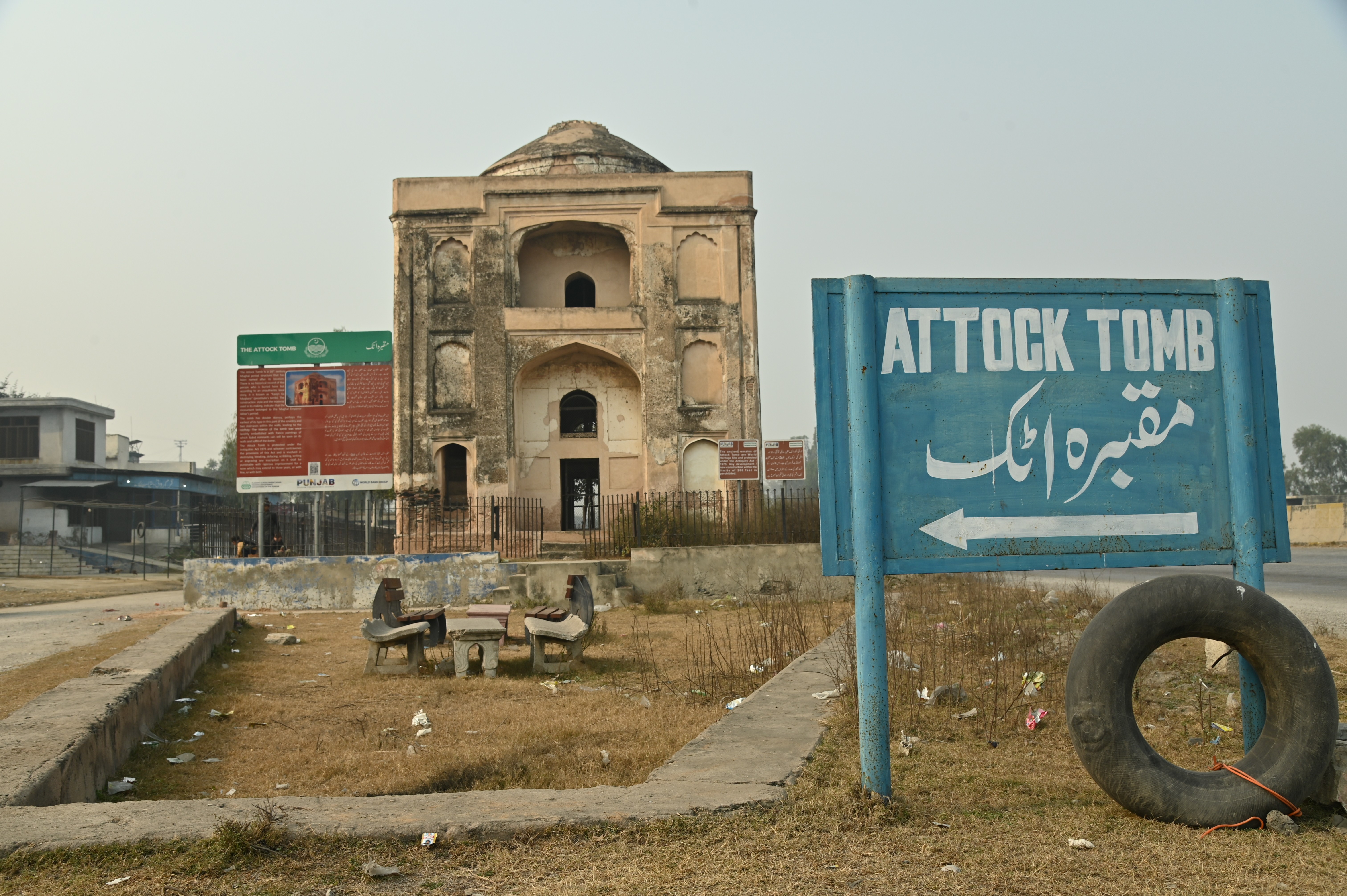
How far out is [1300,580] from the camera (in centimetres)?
1447

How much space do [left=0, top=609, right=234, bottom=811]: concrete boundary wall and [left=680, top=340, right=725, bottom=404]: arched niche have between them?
16.8 m

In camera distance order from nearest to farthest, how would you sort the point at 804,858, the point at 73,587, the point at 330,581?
the point at 804,858 < the point at 330,581 < the point at 73,587

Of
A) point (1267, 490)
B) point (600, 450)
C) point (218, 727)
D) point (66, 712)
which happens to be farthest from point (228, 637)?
point (600, 450)

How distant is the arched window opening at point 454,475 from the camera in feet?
75.7

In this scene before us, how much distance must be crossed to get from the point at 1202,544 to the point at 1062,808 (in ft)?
3.90

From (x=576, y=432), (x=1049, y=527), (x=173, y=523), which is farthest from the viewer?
(x=173, y=523)

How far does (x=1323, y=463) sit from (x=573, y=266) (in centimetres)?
7955

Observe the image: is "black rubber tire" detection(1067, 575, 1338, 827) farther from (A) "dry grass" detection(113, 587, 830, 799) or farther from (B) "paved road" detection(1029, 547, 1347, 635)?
(B) "paved road" detection(1029, 547, 1347, 635)

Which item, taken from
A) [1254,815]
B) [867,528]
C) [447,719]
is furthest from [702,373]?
[1254,815]

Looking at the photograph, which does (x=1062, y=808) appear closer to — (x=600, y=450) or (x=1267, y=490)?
(x=1267, y=490)

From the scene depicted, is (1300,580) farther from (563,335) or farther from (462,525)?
(462,525)

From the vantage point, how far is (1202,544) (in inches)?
152

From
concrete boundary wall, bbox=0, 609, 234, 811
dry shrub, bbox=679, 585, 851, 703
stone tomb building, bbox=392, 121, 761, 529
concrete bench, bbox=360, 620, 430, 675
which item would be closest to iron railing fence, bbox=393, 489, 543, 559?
stone tomb building, bbox=392, 121, 761, 529

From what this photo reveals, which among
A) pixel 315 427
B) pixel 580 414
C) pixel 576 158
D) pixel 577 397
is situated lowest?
pixel 315 427
